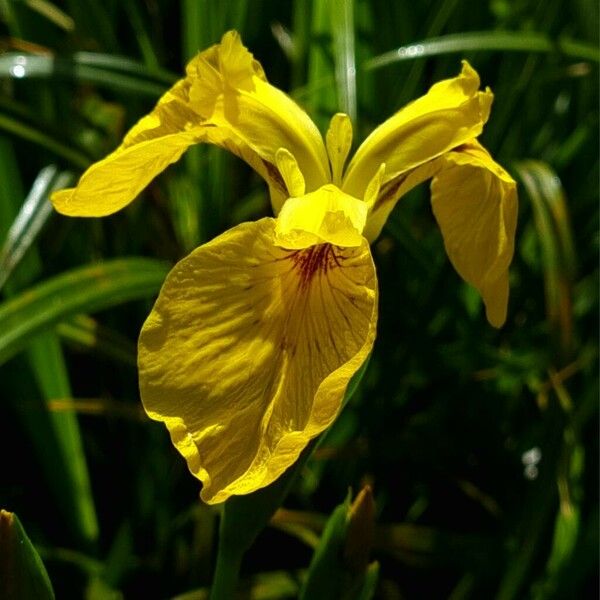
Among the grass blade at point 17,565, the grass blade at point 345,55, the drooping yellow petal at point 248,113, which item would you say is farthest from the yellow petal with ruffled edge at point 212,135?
the grass blade at point 345,55

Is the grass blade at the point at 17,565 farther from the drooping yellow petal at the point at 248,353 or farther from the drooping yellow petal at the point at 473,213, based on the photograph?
the drooping yellow petal at the point at 473,213

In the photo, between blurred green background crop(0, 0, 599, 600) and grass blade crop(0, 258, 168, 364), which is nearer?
grass blade crop(0, 258, 168, 364)

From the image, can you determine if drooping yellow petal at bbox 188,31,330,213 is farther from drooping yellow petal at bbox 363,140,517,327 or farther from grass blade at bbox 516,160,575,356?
grass blade at bbox 516,160,575,356

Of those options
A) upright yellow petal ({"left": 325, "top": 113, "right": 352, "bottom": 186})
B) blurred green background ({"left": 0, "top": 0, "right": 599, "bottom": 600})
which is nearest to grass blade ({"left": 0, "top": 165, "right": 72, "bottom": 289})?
blurred green background ({"left": 0, "top": 0, "right": 599, "bottom": 600})

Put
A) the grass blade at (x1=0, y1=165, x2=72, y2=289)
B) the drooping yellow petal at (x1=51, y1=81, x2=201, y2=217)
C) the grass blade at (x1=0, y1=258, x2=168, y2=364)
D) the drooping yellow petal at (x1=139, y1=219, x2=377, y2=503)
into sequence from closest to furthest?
the drooping yellow petal at (x1=139, y1=219, x2=377, y2=503), the drooping yellow petal at (x1=51, y1=81, x2=201, y2=217), the grass blade at (x1=0, y1=258, x2=168, y2=364), the grass blade at (x1=0, y1=165, x2=72, y2=289)

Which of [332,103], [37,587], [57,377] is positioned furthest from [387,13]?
[37,587]

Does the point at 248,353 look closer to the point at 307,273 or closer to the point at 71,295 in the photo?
the point at 307,273
